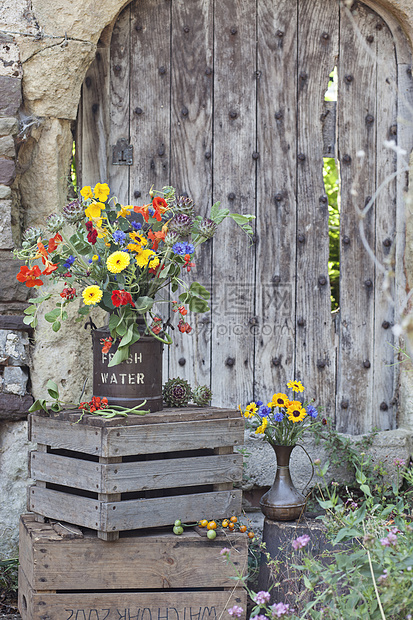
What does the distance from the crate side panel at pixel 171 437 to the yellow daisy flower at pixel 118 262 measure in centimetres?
46

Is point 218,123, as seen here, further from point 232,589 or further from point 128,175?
point 232,589

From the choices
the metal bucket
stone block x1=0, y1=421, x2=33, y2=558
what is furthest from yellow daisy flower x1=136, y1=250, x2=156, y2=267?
stone block x1=0, y1=421, x2=33, y2=558

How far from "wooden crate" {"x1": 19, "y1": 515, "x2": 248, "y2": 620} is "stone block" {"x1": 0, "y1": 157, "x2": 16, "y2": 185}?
125 centimetres

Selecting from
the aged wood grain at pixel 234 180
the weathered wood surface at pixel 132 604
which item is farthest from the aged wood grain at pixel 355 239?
the weathered wood surface at pixel 132 604

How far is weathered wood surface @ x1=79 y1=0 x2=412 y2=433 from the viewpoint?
2678 millimetres

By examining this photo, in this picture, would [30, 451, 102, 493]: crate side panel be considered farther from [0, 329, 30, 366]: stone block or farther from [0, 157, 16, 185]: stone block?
[0, 157, 16, 185]: stone block

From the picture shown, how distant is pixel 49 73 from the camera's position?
2385 mm

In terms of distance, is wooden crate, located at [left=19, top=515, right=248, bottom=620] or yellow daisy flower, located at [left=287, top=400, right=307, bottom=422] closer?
wooden crate, located at [left=19, top=515, right=248, bottom=620]

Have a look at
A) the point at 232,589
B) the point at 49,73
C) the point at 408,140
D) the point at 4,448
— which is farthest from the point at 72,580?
the point at 408,140

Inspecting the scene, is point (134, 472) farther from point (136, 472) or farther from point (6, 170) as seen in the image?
point (6, 170)

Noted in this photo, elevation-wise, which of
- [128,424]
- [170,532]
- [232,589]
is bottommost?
[232,589]

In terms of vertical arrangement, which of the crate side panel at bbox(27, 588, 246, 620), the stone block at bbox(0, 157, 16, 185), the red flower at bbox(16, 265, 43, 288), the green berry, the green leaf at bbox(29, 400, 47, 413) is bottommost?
the crate side panel at bbox(27, 588, 246, 620)

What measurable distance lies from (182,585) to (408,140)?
A: 6.73ft

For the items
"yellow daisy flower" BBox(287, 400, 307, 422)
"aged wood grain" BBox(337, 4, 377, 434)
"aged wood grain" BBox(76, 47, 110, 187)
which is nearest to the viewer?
"yellow daisy flower" BBox(287, 400, 307, 422)
